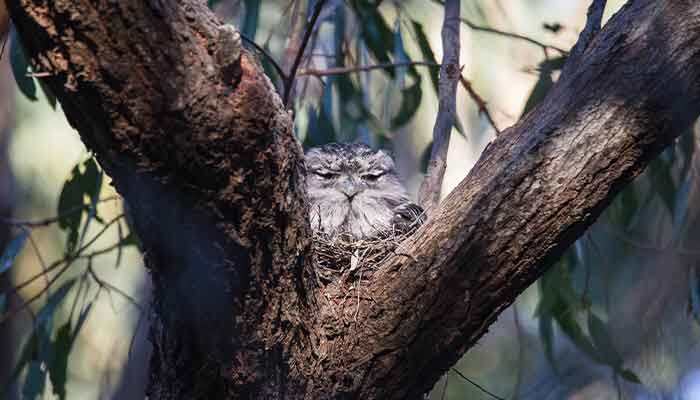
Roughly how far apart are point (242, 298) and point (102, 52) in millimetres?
534

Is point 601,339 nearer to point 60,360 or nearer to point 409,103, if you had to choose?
point 409,103

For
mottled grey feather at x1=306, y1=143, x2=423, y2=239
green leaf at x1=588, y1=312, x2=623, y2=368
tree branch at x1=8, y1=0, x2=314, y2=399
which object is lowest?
tree branch at x1=8, y1=0, x2=314, y2=399

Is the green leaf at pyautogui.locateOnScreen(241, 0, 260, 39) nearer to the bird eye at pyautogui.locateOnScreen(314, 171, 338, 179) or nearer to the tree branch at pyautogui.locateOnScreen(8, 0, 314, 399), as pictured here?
the bird eye at pyautogui.locateOnScreen(314, 171, 338, 179)

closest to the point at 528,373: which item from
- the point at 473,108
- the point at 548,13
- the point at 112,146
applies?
the point at 473,108

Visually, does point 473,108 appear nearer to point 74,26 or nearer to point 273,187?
point 273,187

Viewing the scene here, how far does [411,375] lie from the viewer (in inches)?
71.3

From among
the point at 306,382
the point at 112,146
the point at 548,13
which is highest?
the point at 548,13

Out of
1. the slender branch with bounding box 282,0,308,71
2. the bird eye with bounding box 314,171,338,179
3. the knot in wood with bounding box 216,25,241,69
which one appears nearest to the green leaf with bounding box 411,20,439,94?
the slender branch with bounding box 282,0,308,71

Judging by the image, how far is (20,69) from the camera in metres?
2.95

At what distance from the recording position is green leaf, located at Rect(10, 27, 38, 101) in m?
2.90

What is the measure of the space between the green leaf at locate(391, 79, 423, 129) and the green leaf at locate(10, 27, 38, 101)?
128cm

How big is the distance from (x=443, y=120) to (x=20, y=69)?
1.41 m

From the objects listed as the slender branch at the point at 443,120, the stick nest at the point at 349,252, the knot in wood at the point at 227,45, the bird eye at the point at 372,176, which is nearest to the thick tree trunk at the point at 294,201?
the knot in wood at the point at 227,45


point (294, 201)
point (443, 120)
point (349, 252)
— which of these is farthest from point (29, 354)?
point (294, 201)
